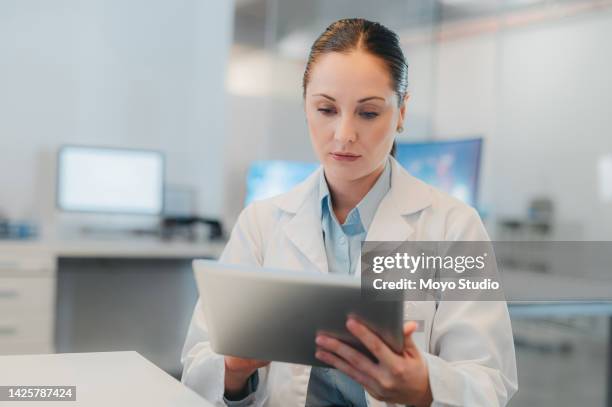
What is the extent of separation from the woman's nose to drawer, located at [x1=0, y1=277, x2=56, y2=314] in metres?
2.35

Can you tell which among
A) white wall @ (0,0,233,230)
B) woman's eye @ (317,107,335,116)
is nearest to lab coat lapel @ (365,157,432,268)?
woman's eye @ (317,107,335,116)

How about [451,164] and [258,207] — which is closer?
[258,207]

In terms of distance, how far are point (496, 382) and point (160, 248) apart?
251 centimetres

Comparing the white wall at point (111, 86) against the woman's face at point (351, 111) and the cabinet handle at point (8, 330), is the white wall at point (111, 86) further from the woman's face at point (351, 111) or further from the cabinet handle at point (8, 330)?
the woman's face at point (351, 111)

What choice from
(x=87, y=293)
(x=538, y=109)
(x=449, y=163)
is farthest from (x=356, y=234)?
(x=538, y=109)

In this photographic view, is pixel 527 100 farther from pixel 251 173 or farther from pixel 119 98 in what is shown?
pixel 119 98

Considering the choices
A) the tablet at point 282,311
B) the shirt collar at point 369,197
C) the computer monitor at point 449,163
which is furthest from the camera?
the computer monitor at point 449,163

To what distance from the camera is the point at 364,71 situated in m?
1.20

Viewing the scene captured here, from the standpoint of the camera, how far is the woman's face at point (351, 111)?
1.20 m

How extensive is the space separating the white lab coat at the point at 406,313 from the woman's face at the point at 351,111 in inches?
5.0

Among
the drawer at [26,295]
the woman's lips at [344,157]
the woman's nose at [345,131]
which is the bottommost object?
the drawer at [26,295]

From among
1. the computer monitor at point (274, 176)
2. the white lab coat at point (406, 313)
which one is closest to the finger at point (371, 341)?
the white lab coat at point (406, 313)

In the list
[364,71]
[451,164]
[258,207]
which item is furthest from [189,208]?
[364,71]

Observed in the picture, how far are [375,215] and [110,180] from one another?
2.76m
